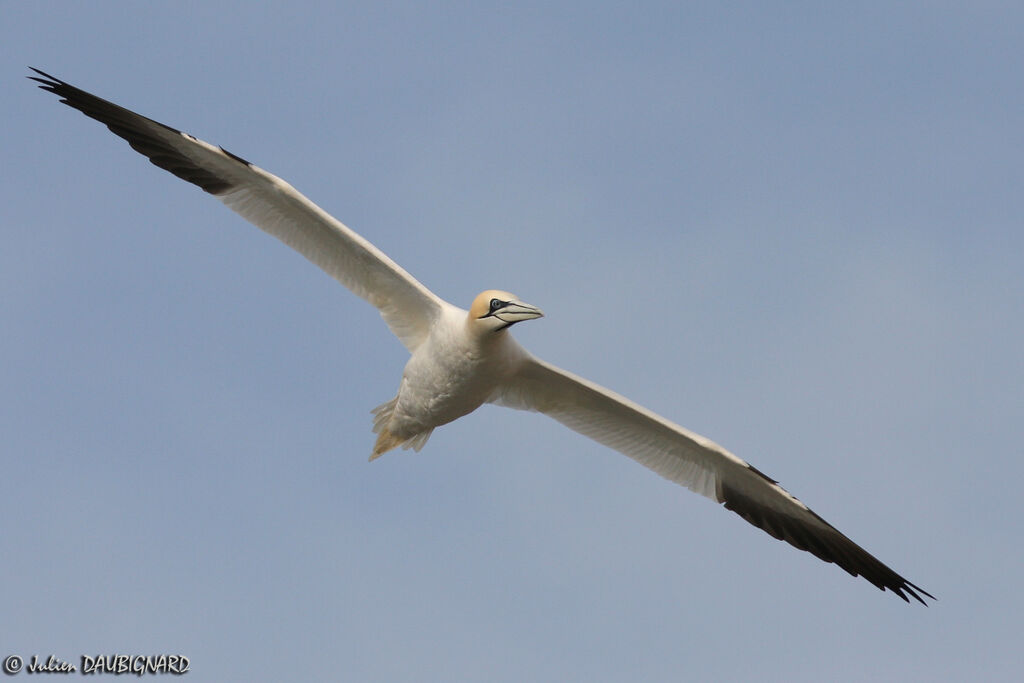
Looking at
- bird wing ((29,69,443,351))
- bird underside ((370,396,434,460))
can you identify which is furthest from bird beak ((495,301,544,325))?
bird underside ((370,396,434,460))

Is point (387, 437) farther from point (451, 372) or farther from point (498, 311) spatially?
point (498, 311)

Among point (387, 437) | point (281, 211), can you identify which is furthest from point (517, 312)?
point (281, 211)

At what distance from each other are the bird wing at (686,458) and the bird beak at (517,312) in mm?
1396

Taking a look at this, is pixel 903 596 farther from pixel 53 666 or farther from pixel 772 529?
pixel 53 666

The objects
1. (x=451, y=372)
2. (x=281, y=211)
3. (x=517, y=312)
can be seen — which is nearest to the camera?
(x=517, y=312)

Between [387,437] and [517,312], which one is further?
[387,437]

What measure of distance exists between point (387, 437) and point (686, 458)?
3.46 m

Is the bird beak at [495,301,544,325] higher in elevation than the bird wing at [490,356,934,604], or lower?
higher

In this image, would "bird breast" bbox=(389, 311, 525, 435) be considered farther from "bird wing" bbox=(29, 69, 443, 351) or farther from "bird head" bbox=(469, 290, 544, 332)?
"bird wing" bbox=(29, 69, 443, 351)

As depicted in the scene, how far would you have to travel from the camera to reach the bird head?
12.7 m

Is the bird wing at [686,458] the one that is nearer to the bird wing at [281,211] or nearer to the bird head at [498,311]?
the bird head at [498,311]

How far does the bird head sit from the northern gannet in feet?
0.84

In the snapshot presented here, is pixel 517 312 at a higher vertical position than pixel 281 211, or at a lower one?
lower

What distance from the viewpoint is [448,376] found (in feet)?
44.5
